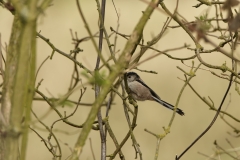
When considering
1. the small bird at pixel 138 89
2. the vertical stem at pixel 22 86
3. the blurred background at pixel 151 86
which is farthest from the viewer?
the blurred background at pixel 151 86

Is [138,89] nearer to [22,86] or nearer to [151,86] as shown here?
[22,86]

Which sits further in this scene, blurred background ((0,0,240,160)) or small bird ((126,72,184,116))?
blurred background ((0,0,240,160))

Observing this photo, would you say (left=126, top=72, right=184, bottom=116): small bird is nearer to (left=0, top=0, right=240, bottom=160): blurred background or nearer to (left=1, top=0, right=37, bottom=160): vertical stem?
(left=1, top=0, right=37, bottom=160): vertical stem

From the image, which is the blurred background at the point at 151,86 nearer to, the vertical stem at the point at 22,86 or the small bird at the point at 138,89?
the small bird at the point at 138,89

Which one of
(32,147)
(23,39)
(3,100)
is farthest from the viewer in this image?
(32,147)

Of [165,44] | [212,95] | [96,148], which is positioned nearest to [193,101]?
[212,95]

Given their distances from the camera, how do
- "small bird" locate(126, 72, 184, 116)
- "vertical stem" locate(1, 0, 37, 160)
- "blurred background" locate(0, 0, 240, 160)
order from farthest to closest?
"blurred background" locate(0, 0, 240, 160) < "small bird" locate(126, 72, 184, 116) < "vertical stem" locate(1, 0, 37, 160)

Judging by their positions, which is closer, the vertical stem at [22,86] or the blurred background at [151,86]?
the vertical stem at [22,86]

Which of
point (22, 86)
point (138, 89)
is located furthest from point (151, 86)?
point (22, 86)

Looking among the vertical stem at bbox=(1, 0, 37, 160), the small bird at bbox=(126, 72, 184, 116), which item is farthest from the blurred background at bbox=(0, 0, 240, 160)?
the vertical stem at bbox=(1, 0, 37, 160)

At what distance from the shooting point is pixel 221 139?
342cm

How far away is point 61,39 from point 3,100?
2.61m

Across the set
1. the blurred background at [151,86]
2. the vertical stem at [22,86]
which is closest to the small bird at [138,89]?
the vertical stem at [22,86]

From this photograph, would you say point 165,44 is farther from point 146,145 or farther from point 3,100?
point 3,100
